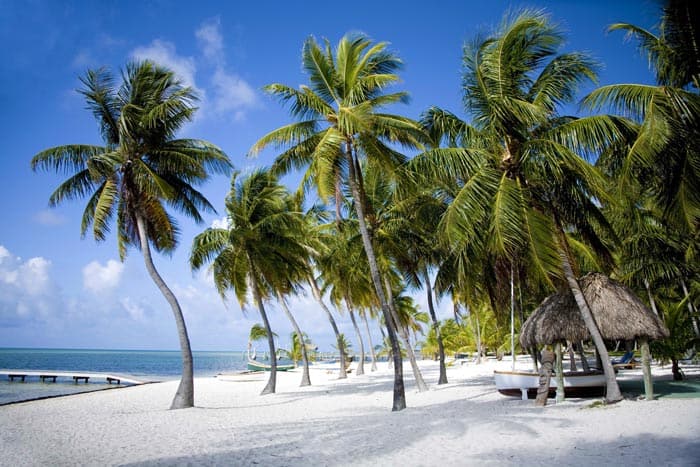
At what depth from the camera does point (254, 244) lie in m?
16.8

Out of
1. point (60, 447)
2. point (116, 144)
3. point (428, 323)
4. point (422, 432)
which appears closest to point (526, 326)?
point (422, 432)

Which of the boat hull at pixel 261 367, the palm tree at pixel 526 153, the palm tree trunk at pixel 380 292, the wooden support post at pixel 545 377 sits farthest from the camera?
the boat hull at pixel 261 367

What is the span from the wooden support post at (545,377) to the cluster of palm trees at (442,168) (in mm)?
1260

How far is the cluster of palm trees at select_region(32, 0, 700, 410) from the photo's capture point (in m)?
9.37

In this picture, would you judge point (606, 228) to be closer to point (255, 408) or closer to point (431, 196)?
point (431, 196)

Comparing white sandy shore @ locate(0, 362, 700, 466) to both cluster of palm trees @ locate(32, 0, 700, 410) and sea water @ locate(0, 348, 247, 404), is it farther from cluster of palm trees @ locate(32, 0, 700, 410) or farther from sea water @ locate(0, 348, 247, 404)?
sea water @ locate(0, 348, 247, 404)

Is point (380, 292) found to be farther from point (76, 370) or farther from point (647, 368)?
point (76, 370)

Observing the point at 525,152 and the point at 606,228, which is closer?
the point at 525,152

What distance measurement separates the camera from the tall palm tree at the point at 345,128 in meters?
11.5

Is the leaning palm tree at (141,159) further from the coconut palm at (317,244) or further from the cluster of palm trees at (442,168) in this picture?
the coconut palm at (317,244)

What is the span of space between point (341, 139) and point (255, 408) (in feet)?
28.3

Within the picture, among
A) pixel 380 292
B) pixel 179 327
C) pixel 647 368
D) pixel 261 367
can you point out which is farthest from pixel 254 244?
pixel 261 367

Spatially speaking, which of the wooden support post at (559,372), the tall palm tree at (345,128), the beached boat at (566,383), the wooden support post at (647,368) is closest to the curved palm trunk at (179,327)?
the tall palm tree at (345,128)

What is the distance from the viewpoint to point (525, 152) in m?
10.3
